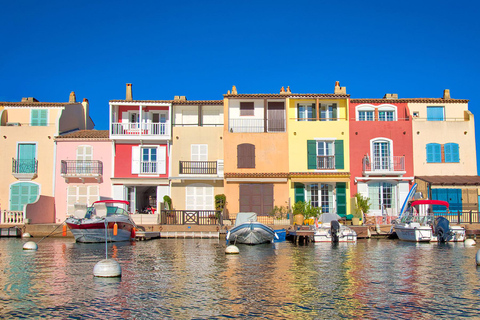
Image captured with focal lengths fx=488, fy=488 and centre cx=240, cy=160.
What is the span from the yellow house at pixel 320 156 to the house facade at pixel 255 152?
2.42 feet

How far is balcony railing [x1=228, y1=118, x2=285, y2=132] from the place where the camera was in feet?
122

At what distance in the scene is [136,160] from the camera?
36.6m

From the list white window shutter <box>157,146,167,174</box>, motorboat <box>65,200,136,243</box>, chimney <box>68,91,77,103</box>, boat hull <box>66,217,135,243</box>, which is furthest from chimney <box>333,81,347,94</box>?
chimney <box>68,91,77,103</box>

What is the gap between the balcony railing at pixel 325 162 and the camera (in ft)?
118

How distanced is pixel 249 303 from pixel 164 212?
2166 cm

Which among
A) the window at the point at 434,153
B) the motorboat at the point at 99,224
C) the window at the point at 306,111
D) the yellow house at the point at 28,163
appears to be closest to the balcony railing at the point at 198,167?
the motorboat at the point at 99,224

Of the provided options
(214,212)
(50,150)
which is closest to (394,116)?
(214,212)

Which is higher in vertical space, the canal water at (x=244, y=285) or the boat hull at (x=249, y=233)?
the boat hull at (x=249, y=233)

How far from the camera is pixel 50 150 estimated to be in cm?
3684

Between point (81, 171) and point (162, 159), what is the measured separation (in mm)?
6124

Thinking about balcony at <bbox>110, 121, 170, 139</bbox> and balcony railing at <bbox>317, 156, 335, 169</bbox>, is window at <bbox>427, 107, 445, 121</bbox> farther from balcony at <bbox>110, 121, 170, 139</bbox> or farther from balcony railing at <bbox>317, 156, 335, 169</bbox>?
balcony at <bbox>110, 121, 170, 139</bbox>

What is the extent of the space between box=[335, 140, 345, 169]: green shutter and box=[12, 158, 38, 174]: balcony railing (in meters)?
22.4

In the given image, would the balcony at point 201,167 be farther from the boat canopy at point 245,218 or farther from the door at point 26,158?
the door at point 26,158

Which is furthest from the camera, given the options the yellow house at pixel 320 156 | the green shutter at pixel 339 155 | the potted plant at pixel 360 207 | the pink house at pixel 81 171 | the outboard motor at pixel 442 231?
the pink house at pixel 81 171
